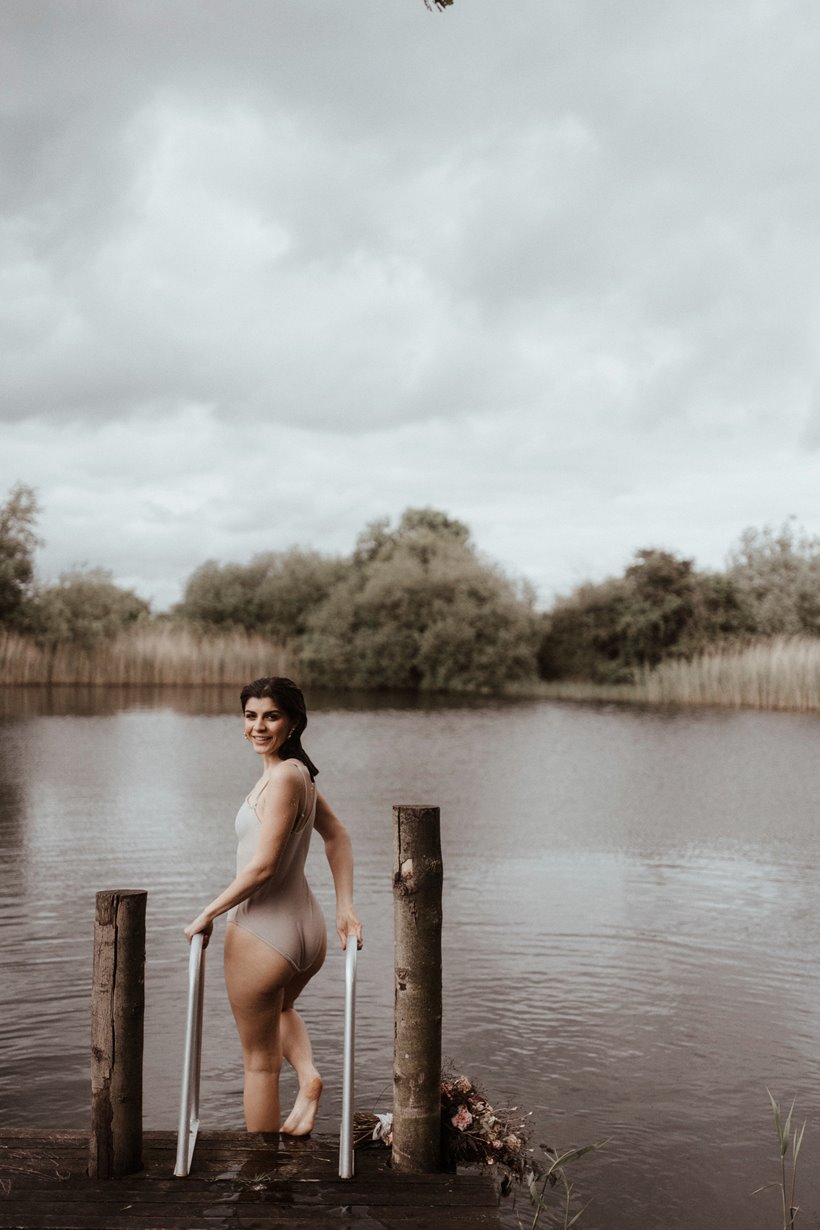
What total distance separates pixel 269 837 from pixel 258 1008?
64 centimetres

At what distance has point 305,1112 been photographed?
13.1ft

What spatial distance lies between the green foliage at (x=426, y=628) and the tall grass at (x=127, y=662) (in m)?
4.97

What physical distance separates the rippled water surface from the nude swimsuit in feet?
4.78

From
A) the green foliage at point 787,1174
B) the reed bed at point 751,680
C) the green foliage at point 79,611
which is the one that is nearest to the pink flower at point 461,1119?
the green foliage at point 787,1174

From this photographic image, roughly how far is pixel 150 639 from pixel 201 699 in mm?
5829

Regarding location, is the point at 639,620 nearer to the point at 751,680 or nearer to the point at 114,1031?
the point at 751,680

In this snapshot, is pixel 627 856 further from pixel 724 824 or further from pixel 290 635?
pixel 290 635

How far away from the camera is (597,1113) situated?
5.08 m

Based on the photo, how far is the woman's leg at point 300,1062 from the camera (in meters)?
4.00

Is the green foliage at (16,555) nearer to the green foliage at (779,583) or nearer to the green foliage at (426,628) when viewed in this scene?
the green foliage at (426,628)

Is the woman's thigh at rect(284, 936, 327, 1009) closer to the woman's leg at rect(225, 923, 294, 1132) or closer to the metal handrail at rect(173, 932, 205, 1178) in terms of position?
the woman's leg at rect(225, 923, 294, 1132)

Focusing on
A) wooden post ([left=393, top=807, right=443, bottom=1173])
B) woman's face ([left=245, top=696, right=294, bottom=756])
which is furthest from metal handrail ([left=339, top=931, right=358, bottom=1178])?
woman's face ([left=245, top=696, right=294, bottom=756])

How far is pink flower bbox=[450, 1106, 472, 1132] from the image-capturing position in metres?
3.87

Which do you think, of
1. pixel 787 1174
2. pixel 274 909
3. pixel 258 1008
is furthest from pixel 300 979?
pixel 787 1174
